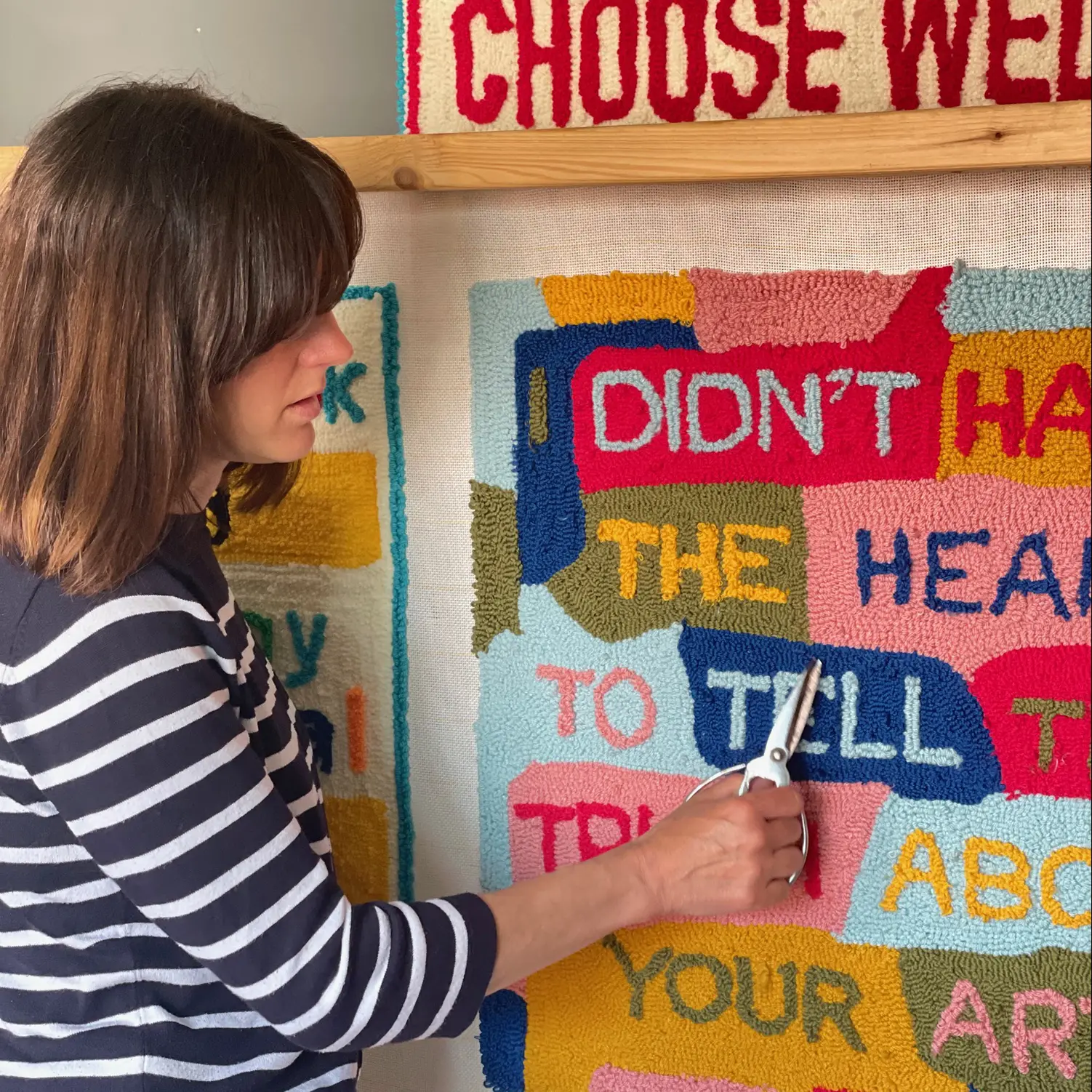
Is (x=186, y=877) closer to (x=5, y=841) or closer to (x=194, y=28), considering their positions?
(x=5, y=841)

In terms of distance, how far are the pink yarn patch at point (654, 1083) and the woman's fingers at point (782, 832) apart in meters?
0.17

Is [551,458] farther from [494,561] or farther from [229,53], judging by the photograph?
[229,53]

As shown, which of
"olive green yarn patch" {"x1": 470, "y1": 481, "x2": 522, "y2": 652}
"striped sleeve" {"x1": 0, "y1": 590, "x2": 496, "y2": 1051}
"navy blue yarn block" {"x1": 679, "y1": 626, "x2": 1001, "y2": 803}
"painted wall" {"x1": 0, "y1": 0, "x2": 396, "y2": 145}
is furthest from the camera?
"painted wall" {"x1": 0, "y1": 0, "x2": 396, "y2": 145}

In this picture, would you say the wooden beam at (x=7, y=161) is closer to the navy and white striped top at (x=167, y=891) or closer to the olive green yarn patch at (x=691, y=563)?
the navy and white striped top at (x=167, y=891)

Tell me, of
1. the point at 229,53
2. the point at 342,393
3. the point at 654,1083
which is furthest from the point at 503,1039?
the point at 229,53

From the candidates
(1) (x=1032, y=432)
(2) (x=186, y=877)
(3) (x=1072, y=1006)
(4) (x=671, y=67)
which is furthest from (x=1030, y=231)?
(2) (x=186, y=877)

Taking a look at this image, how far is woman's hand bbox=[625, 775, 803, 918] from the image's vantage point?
61 centimetres

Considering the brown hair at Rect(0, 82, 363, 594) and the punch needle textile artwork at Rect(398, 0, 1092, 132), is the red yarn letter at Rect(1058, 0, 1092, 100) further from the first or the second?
the brown hair at Rect(0, 82, 363, 594)

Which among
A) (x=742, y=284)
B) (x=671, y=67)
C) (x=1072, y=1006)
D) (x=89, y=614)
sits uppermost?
(x=671, y=67)

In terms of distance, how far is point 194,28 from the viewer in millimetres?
898

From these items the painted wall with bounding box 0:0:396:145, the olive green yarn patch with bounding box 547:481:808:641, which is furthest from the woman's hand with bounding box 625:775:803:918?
the painted wall with bounding box 0:0:396:145

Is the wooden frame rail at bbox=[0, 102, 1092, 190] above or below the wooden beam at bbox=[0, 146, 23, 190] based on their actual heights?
below

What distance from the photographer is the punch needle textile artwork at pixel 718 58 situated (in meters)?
0.58

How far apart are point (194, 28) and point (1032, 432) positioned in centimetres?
70
